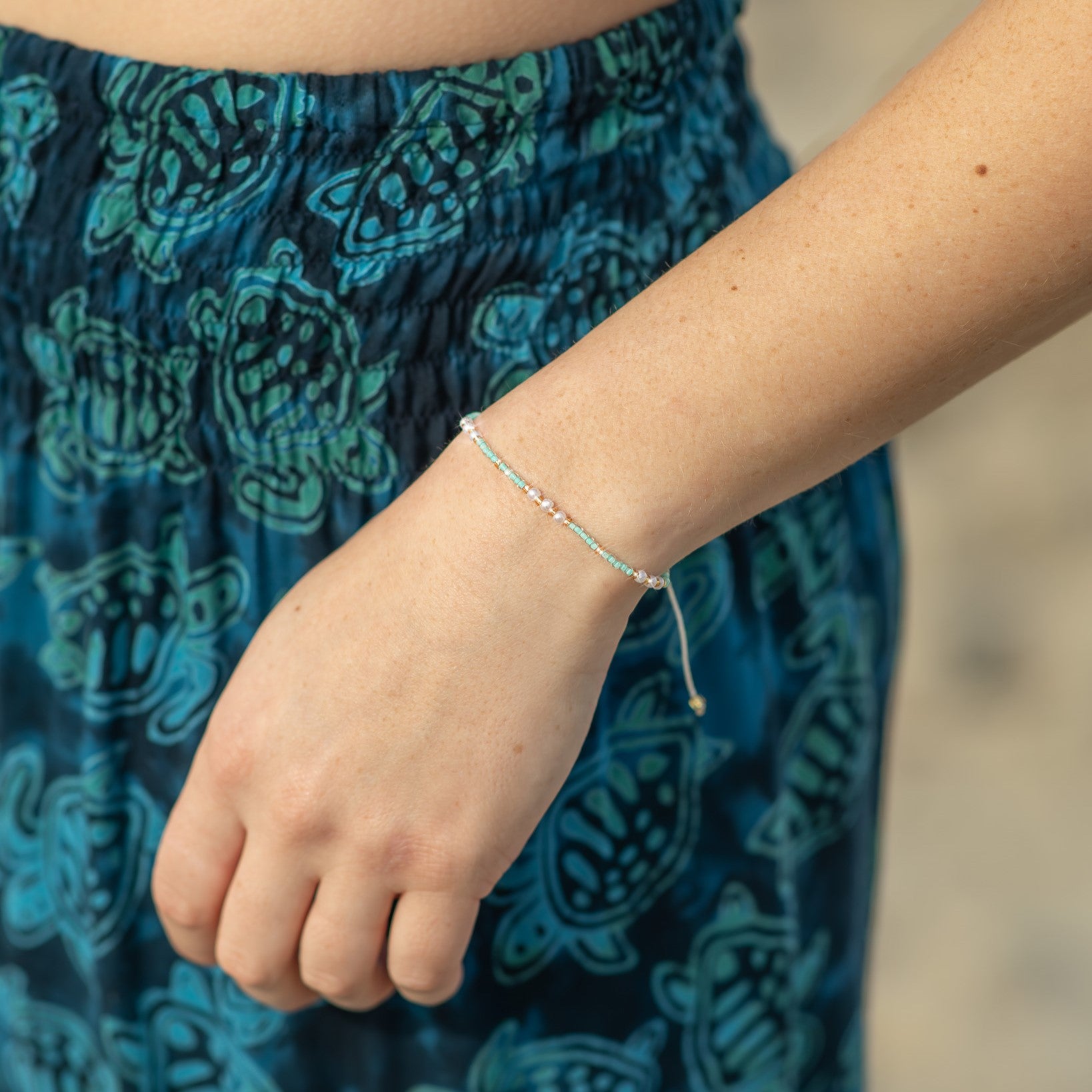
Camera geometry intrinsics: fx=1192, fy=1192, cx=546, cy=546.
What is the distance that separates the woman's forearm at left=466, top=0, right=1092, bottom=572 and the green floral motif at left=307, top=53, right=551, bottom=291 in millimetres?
135

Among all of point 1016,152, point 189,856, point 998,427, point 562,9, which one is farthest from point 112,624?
point 998,427

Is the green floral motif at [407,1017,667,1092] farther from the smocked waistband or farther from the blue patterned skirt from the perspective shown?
the smocked waistband

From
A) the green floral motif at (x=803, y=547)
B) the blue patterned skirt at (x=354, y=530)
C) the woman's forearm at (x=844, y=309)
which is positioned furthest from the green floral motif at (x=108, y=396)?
the green floral motif at (x=803, y=547)

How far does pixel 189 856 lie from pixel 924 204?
444mm

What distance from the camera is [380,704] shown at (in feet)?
1.70

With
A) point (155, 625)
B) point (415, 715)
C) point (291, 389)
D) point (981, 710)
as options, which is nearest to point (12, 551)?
point (155, 625)

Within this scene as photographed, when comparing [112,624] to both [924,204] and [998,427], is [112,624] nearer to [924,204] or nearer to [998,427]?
[924,204]

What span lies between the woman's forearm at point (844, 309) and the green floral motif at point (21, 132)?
0.32 metres

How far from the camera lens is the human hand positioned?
510 mm

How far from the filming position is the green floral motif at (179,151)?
1.97 feet

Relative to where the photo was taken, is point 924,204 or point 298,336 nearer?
point 924,204

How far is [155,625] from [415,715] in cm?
23

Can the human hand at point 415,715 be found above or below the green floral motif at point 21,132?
below

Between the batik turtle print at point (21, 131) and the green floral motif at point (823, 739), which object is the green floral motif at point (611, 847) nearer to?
the green floral motif at point (823, 739)
